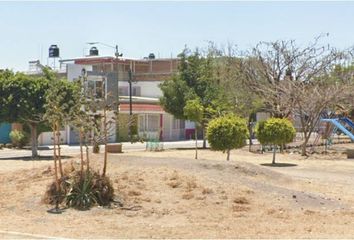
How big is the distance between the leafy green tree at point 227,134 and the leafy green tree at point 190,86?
15902 mm

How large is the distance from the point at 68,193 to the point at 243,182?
4879 mm

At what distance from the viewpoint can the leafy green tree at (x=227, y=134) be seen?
27.6m

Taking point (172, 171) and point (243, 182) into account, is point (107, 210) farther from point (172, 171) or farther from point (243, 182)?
point (243, 182)

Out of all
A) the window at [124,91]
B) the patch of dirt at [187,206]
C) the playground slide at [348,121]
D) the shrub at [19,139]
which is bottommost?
the patch of dirt at [187,206]

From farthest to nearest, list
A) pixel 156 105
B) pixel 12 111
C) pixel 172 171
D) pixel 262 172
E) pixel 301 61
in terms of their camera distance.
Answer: pixel 156 105 < pixel 301 61 < pixel 12 111 < pixel 262 172 < pixel 172 171

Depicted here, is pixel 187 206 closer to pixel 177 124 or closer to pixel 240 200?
pixel 240 200

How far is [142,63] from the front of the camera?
247 feet

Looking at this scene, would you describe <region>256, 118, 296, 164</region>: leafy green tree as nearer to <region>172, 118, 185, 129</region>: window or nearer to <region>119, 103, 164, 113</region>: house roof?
<region>119, 103, 164, 113</region>: house roof

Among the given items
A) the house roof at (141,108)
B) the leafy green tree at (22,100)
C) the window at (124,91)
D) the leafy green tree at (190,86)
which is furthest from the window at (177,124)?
the leafy green tree at (22,100)

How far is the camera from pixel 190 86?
46156mm

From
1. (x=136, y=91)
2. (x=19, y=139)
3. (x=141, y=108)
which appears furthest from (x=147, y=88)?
(x=19, y=139)

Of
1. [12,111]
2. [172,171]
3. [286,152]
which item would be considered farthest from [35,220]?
[286,152]

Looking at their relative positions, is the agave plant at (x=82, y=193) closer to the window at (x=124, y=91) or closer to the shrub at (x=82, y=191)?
the shrub at (x=82, y=191)

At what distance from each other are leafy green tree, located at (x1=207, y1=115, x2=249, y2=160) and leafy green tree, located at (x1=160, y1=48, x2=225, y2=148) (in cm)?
1590
